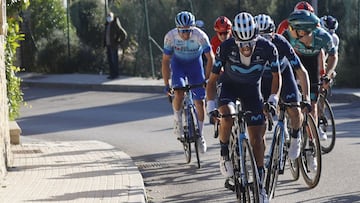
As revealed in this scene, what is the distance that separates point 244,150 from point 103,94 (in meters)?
14.2

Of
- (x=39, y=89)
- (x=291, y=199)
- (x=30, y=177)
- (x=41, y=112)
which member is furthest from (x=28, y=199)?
(x=39, y=89)

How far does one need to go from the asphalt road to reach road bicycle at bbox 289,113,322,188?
143mm

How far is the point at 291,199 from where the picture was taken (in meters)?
8.74

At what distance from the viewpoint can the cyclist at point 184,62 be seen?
11102mm

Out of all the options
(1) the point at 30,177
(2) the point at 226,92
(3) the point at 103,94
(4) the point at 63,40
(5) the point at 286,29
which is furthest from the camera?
(4) the point at 63,40

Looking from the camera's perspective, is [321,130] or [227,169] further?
[321,130]

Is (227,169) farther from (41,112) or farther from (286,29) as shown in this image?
(41,112)

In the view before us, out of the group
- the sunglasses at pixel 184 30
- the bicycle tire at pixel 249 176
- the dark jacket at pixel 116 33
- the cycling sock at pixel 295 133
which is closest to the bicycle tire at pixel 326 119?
the sunglasses at pixel 184 30

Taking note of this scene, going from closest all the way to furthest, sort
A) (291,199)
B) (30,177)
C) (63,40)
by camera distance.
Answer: (291,199)
(30,177)
(63,40)

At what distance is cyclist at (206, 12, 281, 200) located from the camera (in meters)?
7.82

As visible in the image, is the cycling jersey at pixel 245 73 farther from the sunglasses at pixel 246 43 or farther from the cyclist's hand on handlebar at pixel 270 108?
the cyclist's hand on handlebar at pixel 270 108

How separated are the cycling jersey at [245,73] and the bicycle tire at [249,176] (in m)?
0.46

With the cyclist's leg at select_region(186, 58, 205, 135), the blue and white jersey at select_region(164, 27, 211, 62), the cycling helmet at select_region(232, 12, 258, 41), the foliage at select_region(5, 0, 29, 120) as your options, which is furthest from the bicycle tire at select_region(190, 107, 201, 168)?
the cycling helmet at select_region(232, 12, 258, 41)

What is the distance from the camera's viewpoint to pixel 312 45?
10.1 meters
